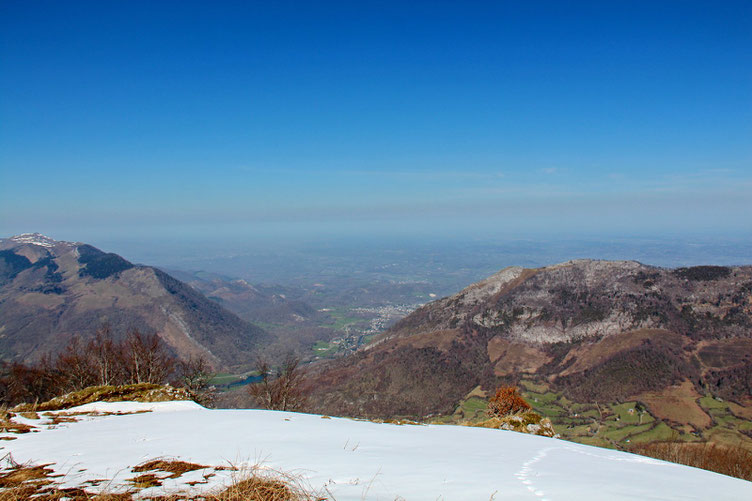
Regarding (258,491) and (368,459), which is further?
(368,459)

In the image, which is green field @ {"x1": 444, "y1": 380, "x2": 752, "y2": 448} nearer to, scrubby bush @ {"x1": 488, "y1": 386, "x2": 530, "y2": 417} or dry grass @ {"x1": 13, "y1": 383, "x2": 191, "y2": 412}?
scrubby bush @ {"x1": 488, "y1": 386, "x2": 530, "y2": 417}

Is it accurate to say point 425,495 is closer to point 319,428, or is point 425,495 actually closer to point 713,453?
point 319,428

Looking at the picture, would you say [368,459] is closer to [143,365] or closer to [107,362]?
[143,365]

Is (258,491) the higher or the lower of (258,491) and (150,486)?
the higher

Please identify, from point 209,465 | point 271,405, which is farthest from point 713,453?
point 209,465

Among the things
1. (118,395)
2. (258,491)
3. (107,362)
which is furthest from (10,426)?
(107,362)

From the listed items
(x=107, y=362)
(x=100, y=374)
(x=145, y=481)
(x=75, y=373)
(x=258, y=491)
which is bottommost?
(x=100, y=374)
